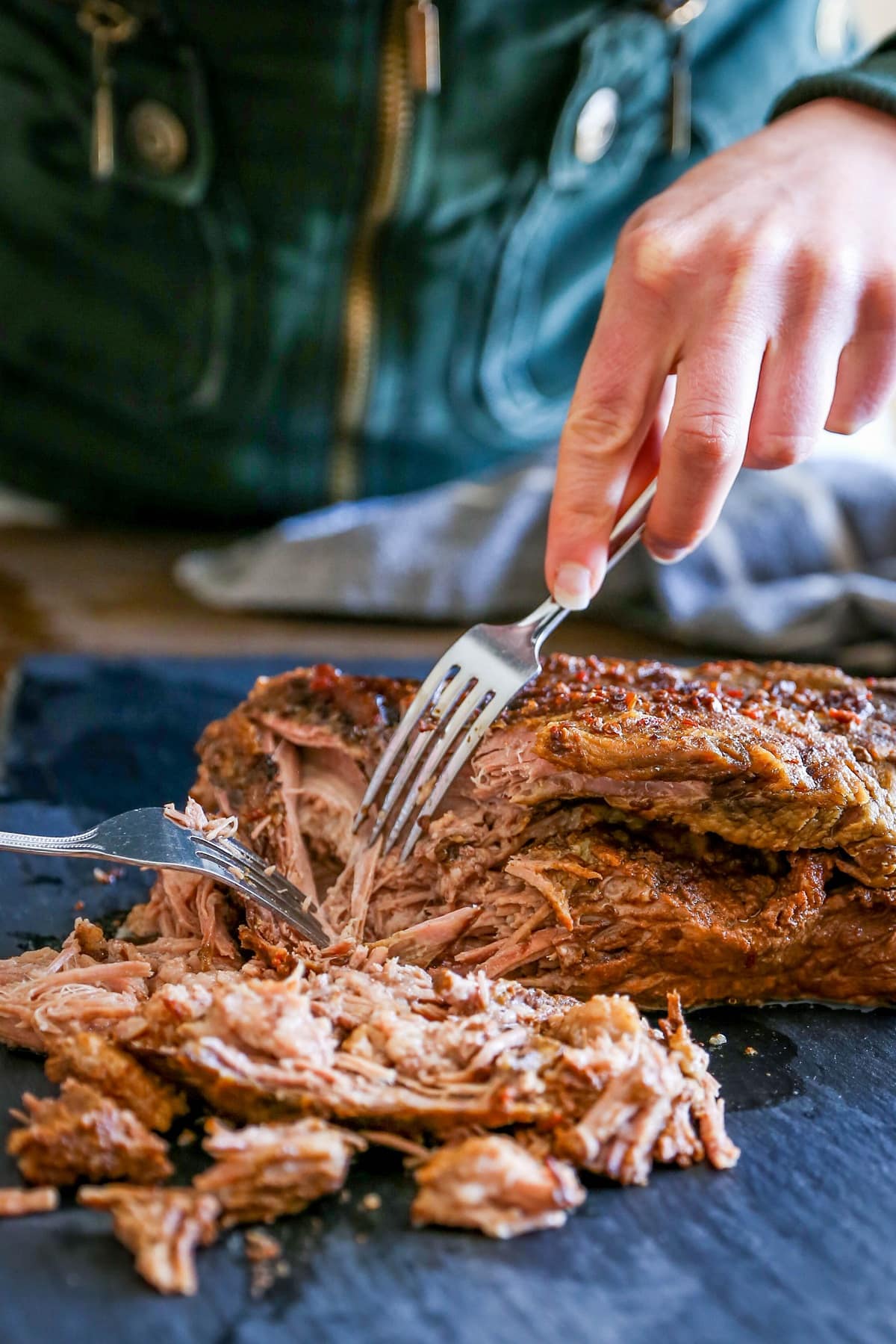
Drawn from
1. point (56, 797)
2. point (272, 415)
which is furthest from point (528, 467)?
point (56, 797)

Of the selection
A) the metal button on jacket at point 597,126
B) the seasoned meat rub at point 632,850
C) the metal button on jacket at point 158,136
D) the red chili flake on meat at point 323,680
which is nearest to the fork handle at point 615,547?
the seasoned meat rub at point 632,850

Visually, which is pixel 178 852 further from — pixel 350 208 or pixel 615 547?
pixel 350 208

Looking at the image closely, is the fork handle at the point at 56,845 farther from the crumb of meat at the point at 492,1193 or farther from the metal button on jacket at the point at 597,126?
the metal button on jacket at the point at 597,126

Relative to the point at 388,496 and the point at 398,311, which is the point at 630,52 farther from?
the point at 388,496

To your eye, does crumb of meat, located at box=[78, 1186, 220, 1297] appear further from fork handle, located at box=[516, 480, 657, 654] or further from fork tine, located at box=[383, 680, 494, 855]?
fork handle, located at box=[516, 480, 657, 654]

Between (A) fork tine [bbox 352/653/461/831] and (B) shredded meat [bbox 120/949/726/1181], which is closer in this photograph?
(B) shredded meat [bbox 120/949/726/1181]

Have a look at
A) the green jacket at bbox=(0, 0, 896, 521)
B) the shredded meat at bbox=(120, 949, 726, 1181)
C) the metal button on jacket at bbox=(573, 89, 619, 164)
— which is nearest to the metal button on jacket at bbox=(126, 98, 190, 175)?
the green jacket at bbox=(0, 0, 896, 521)
